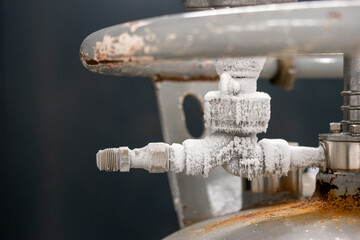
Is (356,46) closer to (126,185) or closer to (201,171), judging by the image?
(201,171)

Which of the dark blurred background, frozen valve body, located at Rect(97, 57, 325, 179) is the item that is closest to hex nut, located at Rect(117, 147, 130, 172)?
frozen valve body, located at Rect(97, 57, 325, 179)

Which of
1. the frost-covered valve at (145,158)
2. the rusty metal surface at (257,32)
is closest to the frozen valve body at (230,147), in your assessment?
the frost-covered valve at (145,158)

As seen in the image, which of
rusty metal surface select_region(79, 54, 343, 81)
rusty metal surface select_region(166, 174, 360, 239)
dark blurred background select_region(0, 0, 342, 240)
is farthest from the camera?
dark blurred background select_region(0, 0, 342, 240)

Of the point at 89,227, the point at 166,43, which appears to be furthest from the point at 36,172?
the point at 166,43

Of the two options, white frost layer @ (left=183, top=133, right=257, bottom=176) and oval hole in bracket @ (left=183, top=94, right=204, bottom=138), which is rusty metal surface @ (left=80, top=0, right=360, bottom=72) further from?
oval hole in bracket @ (left=183, top=94, right=204, bottom=138)

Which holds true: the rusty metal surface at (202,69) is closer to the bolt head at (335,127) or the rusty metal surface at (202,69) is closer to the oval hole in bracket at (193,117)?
the bolt head at (335,127)

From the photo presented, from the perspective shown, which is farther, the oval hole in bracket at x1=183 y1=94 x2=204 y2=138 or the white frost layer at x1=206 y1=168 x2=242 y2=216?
the oval hole in bracket at x1=183 y1=94 x2=204 y2=138

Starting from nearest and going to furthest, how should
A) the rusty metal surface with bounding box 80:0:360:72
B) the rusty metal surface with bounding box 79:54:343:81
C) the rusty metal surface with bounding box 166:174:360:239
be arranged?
the rusty metal surface with bounding box 80:0:360:72 < the rusty metal surface with bounding box 166:174:360:239 < the rusty metal surface with bounding box 79:54:343:81
